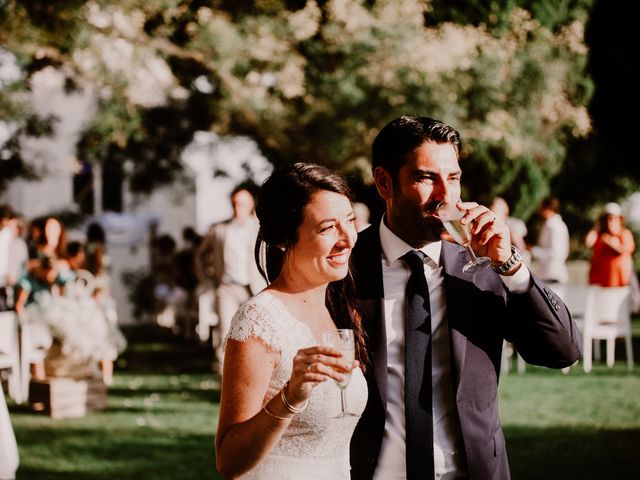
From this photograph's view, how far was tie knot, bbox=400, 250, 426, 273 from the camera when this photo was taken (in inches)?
105

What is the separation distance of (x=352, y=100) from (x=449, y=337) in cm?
1063

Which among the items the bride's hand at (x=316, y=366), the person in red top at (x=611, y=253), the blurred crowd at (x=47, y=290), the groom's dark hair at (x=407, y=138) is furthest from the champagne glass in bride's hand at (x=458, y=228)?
the person in red top at (x=611, y=253)

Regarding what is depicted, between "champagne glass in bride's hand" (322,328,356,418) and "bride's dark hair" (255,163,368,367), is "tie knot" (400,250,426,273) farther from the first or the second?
"champagne glass in bride's hand" (322,328,356,418)

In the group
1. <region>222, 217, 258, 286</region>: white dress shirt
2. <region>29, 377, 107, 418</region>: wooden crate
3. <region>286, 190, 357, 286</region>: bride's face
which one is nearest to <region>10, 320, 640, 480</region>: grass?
<region>29, 377, 107, 418</region>: wooden crate

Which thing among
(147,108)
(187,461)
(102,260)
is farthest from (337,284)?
(147,108)

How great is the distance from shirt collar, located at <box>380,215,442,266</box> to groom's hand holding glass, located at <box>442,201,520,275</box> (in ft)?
1.01

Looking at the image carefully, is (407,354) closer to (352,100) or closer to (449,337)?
(449,337)

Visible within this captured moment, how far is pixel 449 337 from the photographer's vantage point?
256 centimetres

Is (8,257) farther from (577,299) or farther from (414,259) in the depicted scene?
(414,259)

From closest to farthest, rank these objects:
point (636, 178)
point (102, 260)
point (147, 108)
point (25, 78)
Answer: point (102, 260), point (25, 78), point (147, 108), point (636, 178)

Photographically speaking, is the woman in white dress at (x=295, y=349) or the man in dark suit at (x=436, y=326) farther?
the man in dark suit at (x=436, y=326)

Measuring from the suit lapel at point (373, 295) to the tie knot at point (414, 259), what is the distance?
8cm

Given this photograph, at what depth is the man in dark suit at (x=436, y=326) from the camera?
2490 millimetres

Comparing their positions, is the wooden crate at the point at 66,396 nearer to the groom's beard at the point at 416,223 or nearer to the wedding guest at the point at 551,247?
the wedding guest at the point at 551,247
